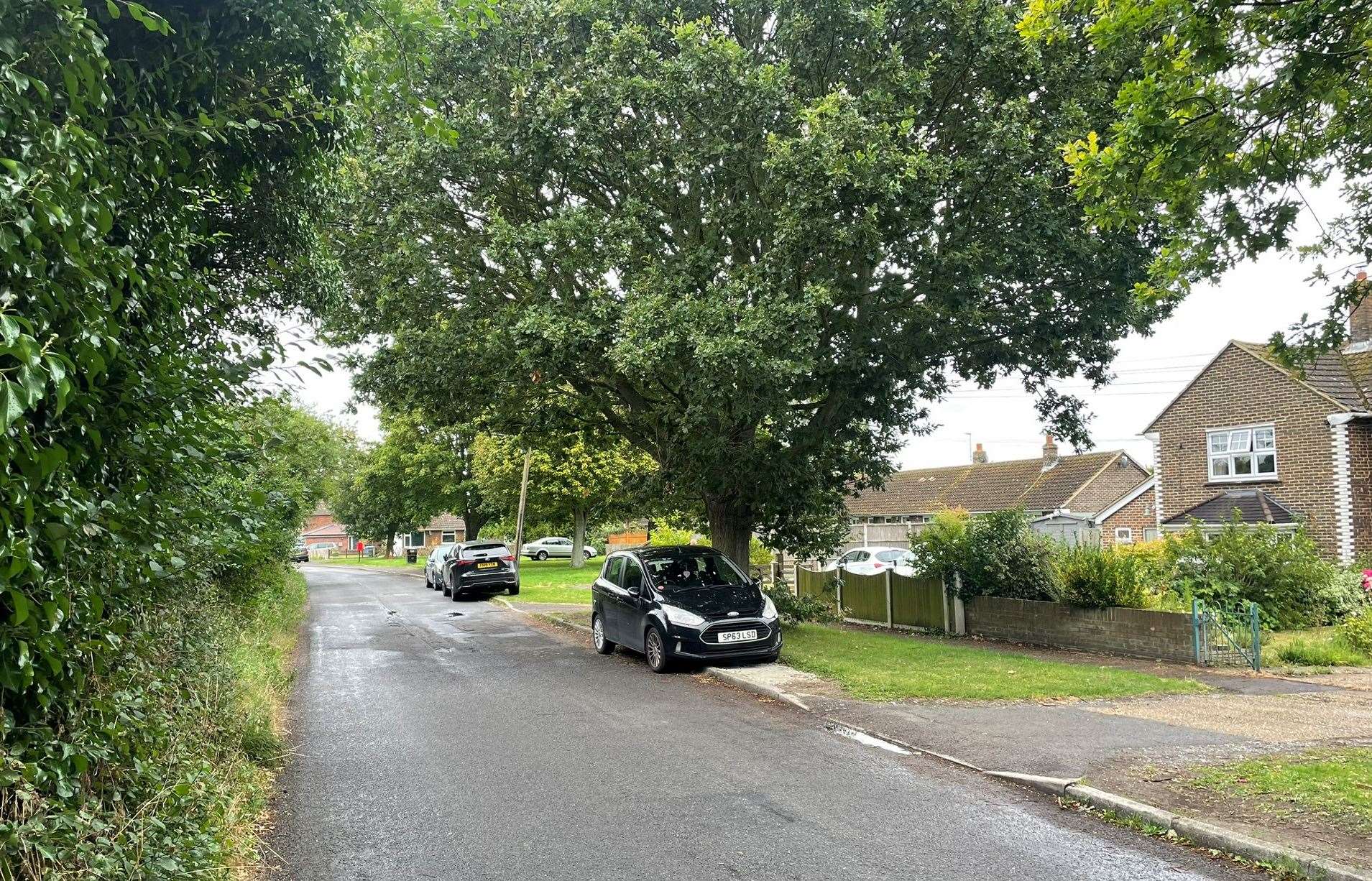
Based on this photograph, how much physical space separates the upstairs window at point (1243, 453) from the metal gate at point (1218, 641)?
14750mm

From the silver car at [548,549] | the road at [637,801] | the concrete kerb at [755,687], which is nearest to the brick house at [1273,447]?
the concrete kerb at [755,687]

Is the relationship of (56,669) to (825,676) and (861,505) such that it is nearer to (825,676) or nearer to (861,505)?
(825,676)

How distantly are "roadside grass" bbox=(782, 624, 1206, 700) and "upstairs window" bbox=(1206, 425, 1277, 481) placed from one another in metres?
16.0

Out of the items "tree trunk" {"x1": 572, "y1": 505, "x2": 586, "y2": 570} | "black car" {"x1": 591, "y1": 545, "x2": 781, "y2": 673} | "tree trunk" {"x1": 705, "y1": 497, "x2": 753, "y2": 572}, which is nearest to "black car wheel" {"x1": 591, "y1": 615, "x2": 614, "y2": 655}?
"black car" {"x1": 591, "y1": 545, "x2": 781, "y2": 673}

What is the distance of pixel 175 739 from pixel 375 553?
88.4 metres

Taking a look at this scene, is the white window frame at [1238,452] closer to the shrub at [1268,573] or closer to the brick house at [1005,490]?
the brick house at [1005,490]

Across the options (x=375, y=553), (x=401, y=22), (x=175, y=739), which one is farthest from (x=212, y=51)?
(x=375, y=553)

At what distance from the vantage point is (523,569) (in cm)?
4366

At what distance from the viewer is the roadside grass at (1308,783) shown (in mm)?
5645

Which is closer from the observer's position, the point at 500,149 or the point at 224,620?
the point at 224,620

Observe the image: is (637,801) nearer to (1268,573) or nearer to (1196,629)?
(1196,629)

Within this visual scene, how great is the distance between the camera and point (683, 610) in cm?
1221

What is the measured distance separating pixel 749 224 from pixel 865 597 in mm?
9812

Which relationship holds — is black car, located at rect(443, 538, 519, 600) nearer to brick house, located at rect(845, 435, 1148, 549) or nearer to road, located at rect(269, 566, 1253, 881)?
brick house, located at rect(845, 435, 1148, 549)
